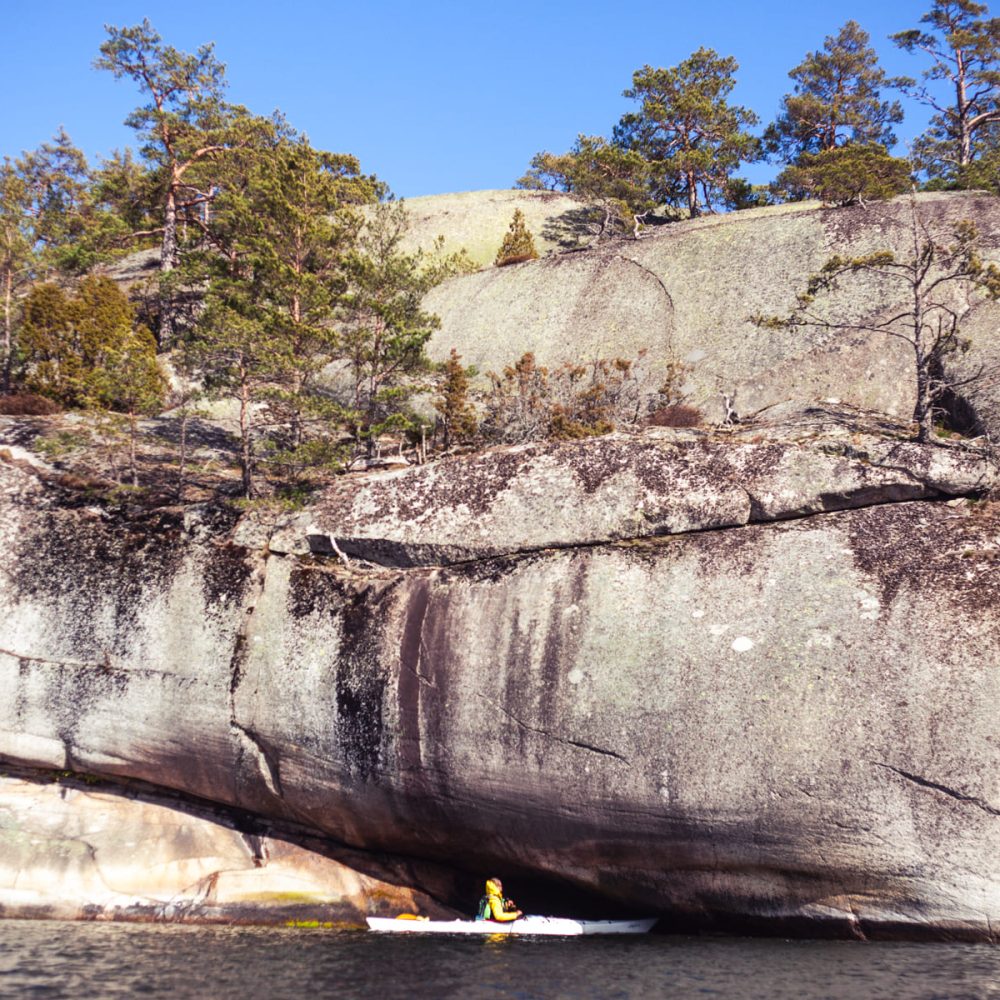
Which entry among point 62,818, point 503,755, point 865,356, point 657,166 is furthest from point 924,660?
point 657,166

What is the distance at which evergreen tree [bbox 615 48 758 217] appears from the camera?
4578cm

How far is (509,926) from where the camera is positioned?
630 inches

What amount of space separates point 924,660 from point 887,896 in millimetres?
3681

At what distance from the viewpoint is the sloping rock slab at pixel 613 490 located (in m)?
16.1

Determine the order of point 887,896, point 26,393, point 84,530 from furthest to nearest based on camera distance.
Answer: point 26,393, point 84,530, point 887,896

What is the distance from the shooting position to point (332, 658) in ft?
55.3

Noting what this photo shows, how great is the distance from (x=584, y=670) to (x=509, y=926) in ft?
16.5

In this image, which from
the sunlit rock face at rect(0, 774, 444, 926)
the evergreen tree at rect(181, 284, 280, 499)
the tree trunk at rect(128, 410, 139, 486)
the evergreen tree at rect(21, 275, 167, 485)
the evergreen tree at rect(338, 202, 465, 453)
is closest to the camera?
the sunlit rock face at rect(0, 774, 444, 926)

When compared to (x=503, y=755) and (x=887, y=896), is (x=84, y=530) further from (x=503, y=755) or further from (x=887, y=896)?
(x=887, y=896)

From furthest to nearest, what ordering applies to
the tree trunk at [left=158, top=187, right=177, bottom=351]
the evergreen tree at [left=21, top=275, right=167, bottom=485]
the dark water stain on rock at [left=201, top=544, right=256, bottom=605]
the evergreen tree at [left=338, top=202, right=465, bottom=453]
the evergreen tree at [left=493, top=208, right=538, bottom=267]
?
the evergreen tree at [left=493, top=208, right=538, bottom=267], the tree trunk at [left=158, top=187, right=177, bottom=351], the evergreen tree at [left=21, top=275, right=167, bottom=485], the evergreen tree at [left=338, top=202, right=465, bottom=453], the dark water stain on rock at [left=201, top=544, right=256, bottom=605]

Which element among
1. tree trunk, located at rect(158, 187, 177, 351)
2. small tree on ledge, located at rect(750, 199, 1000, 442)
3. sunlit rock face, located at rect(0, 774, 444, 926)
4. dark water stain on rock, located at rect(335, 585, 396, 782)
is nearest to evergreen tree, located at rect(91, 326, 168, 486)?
sunlit rock face, located at rect(0, 774, 444, 926)

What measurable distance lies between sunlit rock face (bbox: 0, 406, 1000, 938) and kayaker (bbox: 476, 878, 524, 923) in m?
0.53

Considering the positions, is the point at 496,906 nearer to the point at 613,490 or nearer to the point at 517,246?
the point at 613,490

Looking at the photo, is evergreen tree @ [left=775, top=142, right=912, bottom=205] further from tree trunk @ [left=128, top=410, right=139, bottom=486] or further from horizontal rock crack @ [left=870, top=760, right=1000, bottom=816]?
tree trunk @ [left=128, top=410, right=139, bottom=486]
